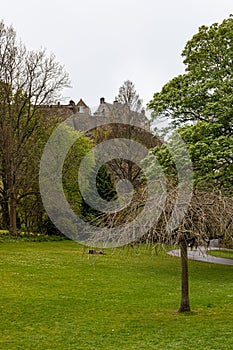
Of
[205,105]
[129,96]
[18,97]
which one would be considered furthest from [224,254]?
[129,96]

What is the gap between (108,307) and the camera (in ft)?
38.1

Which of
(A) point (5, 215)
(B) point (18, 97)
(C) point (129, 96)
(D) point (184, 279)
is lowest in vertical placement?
(D) point (184, 279)

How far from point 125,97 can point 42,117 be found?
10.1m

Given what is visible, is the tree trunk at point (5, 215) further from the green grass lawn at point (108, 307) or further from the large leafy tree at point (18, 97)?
the green grass lawn at point (108, 307)

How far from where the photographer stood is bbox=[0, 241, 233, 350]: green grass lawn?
8.64 m

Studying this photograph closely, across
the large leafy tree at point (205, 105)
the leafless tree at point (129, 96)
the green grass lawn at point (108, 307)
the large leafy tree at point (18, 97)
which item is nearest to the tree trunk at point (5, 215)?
the large leafy tree at point (18, 97)

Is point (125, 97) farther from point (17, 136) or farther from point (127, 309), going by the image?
point (127, 309)

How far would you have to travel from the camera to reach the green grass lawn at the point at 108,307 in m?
8.64

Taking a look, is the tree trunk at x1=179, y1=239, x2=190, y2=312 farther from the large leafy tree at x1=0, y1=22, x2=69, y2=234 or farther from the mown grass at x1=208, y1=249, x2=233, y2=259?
the large leafy tree at x1=0, y1=22, x2=69, y2=234

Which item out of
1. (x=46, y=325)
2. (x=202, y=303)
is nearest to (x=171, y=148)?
(x=202, y=303)

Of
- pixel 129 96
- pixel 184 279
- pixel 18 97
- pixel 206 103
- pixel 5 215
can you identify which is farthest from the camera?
pixel 129 96

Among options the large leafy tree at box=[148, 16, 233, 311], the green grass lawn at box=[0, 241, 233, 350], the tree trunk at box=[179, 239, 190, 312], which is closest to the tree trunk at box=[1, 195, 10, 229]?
the green grass lawn at box=[0, 241, 233, 350]

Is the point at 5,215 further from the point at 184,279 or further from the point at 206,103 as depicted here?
the point at 184,279

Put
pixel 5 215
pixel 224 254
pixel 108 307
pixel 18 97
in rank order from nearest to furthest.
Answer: pixel 108 307 < pixel 224 254 < pixel 18 97 < pixel 5 215
